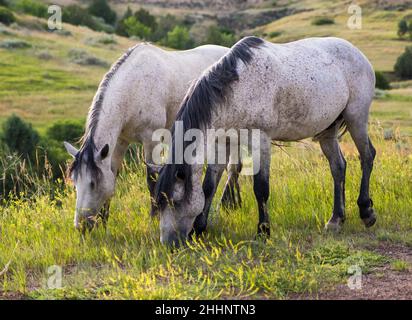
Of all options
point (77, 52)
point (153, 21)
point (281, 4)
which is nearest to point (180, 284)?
point (77, 52)

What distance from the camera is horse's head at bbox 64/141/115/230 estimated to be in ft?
23.5

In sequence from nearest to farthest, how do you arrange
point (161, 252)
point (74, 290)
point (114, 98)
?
point (74, 290) < point (161, 252) < point (114, 98)

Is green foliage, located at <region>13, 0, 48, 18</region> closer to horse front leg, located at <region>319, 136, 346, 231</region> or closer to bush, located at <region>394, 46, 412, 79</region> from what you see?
bush, located at <region>394, 46, 412, 79</region>

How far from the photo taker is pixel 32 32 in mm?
61375

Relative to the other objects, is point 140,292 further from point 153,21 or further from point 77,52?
point 153,21

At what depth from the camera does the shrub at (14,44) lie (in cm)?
5538

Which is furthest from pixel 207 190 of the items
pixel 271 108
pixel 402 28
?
pixel 402 28

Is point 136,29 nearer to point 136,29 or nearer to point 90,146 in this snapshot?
point 136,29

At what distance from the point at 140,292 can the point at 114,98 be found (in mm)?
2888

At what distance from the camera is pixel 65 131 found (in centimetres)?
3316

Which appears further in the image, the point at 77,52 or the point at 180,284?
the point at 77,52

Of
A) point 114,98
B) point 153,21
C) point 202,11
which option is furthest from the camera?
point 202,11

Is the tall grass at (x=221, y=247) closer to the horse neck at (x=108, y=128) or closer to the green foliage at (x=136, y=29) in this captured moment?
the horse neck at (x=108, y=128)
